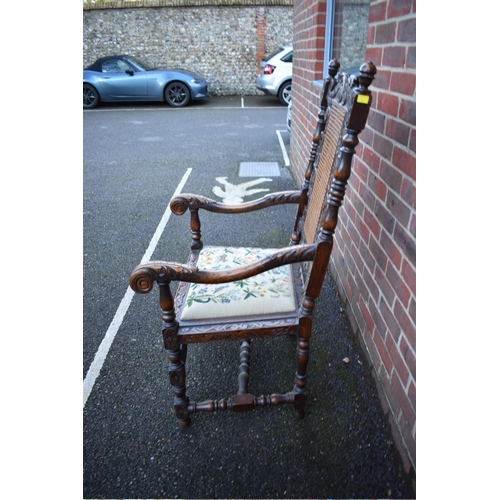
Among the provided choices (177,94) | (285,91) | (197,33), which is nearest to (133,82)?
(177,94)

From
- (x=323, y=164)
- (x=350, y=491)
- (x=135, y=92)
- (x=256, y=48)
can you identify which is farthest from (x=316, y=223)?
(x=256, y=48)

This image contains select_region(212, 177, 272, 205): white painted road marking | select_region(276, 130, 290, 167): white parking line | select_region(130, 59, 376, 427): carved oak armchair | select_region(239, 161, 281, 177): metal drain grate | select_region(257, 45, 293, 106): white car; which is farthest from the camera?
select_region(257, 45, 293, 106): white car

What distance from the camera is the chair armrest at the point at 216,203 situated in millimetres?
1846

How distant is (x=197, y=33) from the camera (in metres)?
11.3

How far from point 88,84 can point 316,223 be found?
10145mm

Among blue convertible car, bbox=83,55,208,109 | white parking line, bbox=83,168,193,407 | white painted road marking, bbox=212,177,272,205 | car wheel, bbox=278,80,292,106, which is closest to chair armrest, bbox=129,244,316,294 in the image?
white parking line, bbox=83,168,193,407

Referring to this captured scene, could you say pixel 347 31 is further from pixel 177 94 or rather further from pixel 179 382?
pixel 177 94

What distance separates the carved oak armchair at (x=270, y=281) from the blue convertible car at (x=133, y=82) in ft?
29.2

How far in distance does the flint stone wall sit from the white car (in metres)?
2.49

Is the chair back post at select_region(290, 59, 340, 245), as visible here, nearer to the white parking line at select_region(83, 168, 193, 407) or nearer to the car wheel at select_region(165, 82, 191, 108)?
the white parking line at select_region(83, 168, 193, 407)

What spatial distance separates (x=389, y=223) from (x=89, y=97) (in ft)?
33.8

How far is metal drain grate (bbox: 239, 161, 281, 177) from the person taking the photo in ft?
16.0

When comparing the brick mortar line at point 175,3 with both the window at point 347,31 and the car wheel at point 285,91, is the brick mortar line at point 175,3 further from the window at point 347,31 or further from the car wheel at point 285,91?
the window at point 347,31

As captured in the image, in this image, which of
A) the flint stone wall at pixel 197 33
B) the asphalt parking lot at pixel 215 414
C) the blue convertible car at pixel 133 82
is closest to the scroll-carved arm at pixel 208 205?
the asphalt parking lot at pixel 215 414
